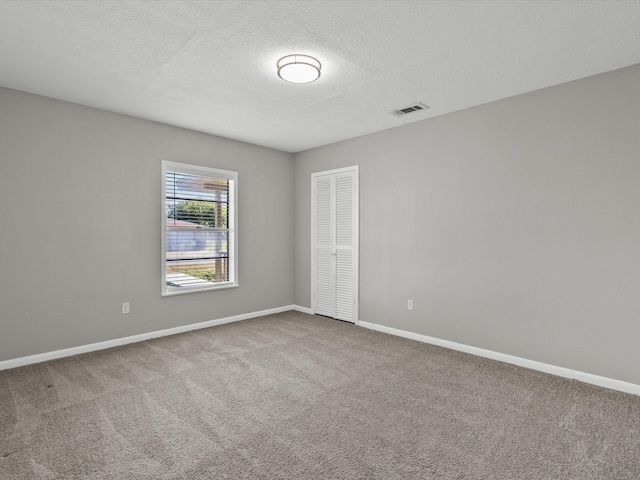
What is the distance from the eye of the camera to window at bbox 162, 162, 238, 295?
4.29 metres

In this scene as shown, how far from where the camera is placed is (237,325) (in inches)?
184

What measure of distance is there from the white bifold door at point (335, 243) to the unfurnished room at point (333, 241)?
5cm

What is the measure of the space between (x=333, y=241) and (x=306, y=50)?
2.94 m

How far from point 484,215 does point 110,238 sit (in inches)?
160

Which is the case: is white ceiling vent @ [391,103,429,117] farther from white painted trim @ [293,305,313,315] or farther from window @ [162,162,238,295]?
white painted trim @ [293,305,313,315]

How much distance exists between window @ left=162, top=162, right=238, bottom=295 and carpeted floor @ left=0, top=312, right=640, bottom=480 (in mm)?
1184

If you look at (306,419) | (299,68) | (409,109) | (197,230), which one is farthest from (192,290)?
(409,109)

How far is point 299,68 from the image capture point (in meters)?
2.66

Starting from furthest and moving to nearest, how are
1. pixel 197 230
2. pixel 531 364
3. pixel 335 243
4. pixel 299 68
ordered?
pixel 335 243, pixel 197 230, pixel 531 364, pixel 299 68

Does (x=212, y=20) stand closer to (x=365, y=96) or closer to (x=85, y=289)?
(x=365, y=96)

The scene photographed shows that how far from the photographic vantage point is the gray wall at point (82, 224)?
3.20 meters

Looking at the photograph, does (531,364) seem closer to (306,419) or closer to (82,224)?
(306,419)

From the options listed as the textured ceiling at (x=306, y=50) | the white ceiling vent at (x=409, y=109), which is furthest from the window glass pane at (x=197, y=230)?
the white ceiling vent at (x=409, y=109)

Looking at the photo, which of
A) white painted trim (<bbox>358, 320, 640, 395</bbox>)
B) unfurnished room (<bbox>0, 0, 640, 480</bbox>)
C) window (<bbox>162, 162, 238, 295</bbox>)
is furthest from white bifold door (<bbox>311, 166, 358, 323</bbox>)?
window (<bbox>162, 162, 238, 295</bbox>)
